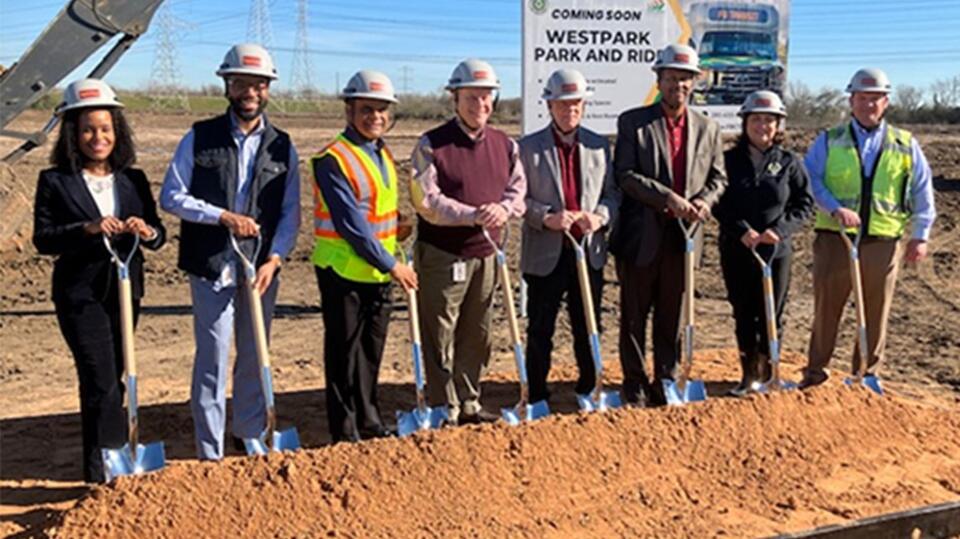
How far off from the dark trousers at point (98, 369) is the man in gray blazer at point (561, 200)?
2266mm

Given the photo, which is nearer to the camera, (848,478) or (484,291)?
(848,478)

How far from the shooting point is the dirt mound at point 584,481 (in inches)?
157

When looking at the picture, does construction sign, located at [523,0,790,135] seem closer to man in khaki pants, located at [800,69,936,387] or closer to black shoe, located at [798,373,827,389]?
man in khaki pants, located at [800,69,936,387]

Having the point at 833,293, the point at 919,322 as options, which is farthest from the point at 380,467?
the point at 919,322

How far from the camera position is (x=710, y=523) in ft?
14.2

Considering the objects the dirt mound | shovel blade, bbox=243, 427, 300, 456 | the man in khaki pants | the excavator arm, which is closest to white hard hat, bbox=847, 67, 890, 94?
the man in khaki pants

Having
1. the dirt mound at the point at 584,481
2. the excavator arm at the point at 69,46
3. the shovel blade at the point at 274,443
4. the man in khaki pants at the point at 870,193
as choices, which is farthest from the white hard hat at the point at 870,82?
the excavator arm at the point at 69,46

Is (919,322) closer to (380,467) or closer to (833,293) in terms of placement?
(833,293)

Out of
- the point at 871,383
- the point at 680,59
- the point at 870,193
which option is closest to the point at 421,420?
the point at 680,59

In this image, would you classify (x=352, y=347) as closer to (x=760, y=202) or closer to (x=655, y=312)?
(x=655, y=312)

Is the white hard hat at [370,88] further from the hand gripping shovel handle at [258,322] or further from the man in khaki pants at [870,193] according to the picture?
the man in khaki pants at [870,193]

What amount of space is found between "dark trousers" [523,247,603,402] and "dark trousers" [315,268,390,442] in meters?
1.03

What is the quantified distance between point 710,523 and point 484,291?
1.83 metres

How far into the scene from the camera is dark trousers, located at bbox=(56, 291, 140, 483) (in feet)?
14.9
